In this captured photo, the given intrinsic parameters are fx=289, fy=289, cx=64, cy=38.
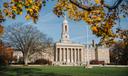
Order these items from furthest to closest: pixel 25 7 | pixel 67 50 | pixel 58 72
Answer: pixel 67 50, pixel 58 72, pixel 25 7

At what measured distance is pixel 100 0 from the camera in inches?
395

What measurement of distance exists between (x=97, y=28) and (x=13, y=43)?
87.8 meters

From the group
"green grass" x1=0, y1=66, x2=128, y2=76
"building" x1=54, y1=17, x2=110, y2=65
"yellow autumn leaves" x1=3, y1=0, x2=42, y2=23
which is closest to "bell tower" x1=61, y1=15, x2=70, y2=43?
"building" x1=54, y1=17, x2=110, y2=65

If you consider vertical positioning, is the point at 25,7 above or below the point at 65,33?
below

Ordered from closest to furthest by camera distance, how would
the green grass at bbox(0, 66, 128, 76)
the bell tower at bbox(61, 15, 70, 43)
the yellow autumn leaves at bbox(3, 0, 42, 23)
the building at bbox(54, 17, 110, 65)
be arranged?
1. the yellow autumn leaves at bbox(3, 0, 42, 23)
2. the green grass at bbox(0, 66, 128, 76)
3. the bell tower at bbox(61, 15, 70, 43)
4. the building at bbox(54, 17, 110, 65)

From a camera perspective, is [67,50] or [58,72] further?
[67,50]

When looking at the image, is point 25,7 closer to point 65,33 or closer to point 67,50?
point 65,33

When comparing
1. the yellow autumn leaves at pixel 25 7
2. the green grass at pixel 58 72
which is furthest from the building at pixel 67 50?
the yellow autumn leaves at pixel 25 7

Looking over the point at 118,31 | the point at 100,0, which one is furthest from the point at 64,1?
the point at 118,31

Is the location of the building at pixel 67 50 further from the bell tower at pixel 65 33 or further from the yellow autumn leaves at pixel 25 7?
the yellow autumn leaves at pixel 25 7

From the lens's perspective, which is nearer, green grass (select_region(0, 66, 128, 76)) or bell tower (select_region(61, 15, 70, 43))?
green grass (select_region(0, 66, 128, 76))

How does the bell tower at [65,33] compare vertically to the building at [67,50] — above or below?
above

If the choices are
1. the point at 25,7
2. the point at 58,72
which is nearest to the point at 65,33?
the point at 58,72

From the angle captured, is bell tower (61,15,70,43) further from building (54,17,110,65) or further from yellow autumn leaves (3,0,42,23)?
yellow autumn leaves (3,0,42,23)
